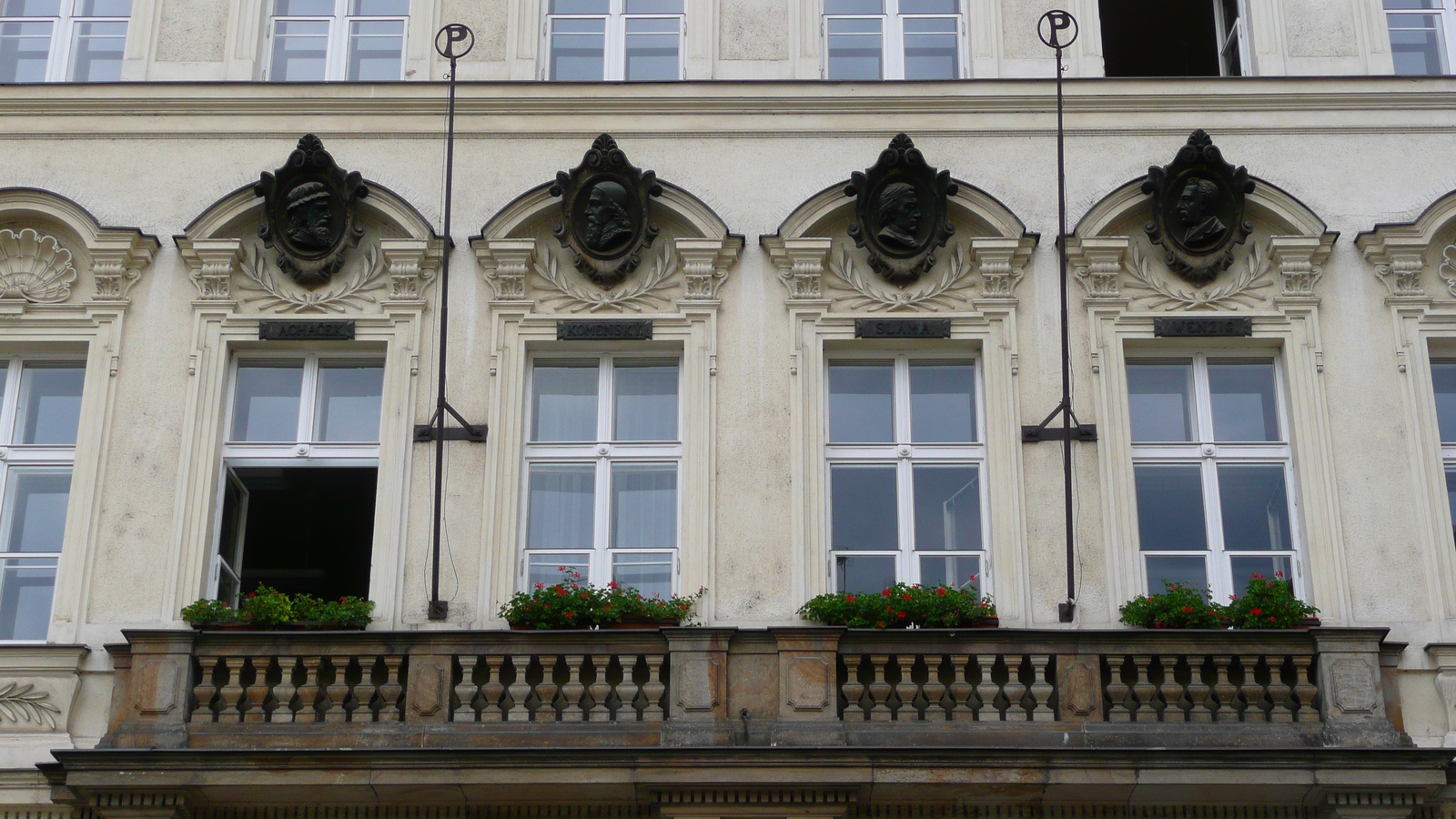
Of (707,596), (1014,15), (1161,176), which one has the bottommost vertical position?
(707,596)

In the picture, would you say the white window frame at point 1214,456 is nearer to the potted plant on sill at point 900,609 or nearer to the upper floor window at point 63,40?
the potted plant on sill at point 900,609

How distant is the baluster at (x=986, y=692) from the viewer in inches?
512

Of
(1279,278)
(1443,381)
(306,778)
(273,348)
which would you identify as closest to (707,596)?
(306,778)

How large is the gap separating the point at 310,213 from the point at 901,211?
15.1 feet

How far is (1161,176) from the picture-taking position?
14.7m

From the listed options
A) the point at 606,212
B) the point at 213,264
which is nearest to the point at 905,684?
the point at 606,212

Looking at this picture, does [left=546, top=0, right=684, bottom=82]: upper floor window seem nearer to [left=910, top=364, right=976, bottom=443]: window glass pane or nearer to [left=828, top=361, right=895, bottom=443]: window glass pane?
[left=828, top=361, right=895, bottom=443]: window glass pane

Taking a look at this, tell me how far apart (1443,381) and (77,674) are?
10.6 meters

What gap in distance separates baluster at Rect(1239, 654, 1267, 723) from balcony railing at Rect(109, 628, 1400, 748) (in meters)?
0.01

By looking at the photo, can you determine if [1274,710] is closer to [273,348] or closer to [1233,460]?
[1233,460]

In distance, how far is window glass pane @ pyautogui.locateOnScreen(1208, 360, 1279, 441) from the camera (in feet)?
47.7

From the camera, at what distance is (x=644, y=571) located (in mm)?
14078

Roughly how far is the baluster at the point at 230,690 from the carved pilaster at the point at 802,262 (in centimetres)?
498

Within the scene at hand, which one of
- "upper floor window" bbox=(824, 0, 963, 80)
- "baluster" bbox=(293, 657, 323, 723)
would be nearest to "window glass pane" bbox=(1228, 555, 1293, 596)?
"upper floor window" bbox=(824, 0, 963, 80)
